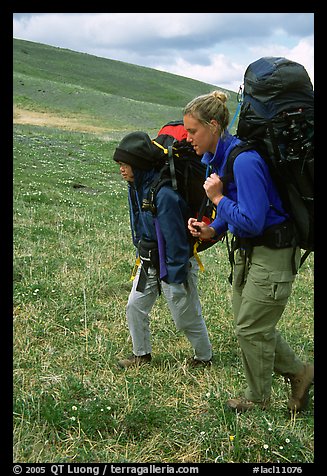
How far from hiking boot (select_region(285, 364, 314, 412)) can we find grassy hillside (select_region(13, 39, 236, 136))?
47845mm

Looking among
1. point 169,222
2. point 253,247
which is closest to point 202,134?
point 169,222

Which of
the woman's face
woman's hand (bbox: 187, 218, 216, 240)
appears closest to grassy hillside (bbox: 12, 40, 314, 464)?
woman's hand (bbox: 187, 218, 216, 240)

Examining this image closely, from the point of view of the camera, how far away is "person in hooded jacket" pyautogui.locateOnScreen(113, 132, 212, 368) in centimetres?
478

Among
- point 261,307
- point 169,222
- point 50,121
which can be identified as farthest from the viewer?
point 50,121

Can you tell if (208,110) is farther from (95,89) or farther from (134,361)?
(95,89)

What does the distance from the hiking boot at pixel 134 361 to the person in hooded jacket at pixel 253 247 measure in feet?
3.80

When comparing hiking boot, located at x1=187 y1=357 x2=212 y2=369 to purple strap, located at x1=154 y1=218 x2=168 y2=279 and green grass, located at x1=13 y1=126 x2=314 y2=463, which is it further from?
purple strap, located at x1=154 y1=218 x2=168 y2=279

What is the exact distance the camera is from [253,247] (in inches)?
159

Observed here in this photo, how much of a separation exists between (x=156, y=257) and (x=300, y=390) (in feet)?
5.67

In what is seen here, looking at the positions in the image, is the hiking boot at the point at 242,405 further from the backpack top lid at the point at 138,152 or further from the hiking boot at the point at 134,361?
the backpack top lid at the point at 138,152

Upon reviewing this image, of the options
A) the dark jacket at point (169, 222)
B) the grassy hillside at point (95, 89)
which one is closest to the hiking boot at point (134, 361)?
the dark jacket at point (169, 222)

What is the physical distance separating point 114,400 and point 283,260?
1785mm

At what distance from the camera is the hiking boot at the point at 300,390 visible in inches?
173
